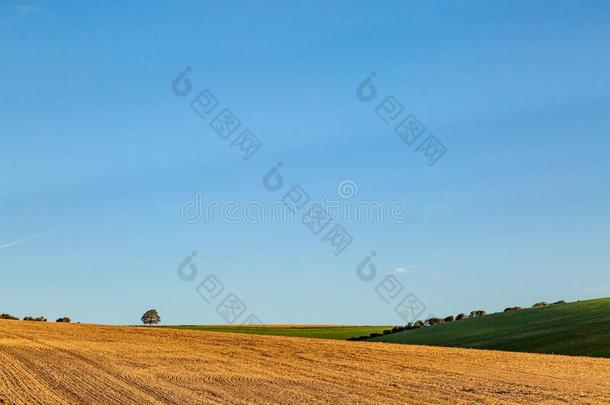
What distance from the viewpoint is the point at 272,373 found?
28000mm

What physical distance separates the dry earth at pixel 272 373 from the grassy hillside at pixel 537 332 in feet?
38.3

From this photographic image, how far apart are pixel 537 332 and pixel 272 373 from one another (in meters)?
38.5

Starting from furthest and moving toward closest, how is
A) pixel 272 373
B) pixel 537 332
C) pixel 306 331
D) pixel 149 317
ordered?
pixel 149 317
pixel 306 331
pixel 537 332
pixel 272 373

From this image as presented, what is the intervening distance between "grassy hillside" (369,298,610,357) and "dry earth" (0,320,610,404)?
1167 centimetres

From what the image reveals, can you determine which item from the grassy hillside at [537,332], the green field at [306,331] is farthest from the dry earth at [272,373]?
the green field at [306,331]

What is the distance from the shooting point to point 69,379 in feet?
81.6

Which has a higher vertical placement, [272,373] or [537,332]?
[272,373]

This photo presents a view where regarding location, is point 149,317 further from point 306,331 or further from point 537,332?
point 537,332

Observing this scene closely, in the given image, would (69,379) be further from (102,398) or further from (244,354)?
(244,354)

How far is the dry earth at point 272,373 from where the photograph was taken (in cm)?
2170

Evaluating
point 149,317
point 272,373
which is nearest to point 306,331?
point 149,317

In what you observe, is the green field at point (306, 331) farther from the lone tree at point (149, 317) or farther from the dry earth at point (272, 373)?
the dry earth at point (272, 373)

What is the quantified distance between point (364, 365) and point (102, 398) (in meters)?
13.8

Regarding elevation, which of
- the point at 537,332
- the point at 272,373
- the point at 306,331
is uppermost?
the point at 306,331
